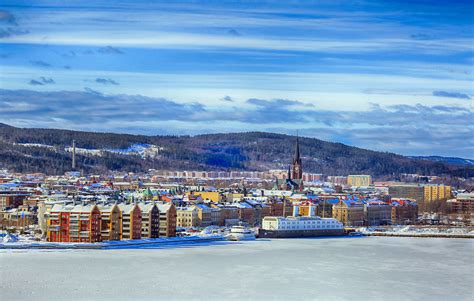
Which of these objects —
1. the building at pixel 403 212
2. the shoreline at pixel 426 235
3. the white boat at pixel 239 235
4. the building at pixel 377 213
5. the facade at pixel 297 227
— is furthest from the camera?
the building at pixel 403 212

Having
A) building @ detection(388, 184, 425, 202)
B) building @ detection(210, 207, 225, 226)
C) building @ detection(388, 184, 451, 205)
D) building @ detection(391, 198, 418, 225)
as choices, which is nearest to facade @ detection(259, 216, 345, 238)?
building @ detection(210, 207, 225, 226)

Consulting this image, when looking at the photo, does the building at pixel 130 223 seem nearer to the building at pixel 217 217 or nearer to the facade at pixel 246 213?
the building at pixel 217 217

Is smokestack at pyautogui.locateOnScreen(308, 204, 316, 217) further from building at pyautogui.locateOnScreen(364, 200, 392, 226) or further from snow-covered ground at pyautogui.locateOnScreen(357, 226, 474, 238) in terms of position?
snow-covered ground at pyautogui.locateOnScreen(357, 226, 474, 238)

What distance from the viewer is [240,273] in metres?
22.6

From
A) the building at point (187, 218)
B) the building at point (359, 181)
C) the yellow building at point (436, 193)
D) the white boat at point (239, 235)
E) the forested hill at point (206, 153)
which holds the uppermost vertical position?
the forested hill at point (206, 153)

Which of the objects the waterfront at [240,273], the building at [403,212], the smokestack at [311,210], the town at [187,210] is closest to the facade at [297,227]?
the town at [187,210]

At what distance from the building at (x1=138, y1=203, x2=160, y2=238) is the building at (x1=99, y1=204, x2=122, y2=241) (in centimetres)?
137

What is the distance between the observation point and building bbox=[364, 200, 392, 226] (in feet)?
160

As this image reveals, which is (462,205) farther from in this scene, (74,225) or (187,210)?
(74,225)

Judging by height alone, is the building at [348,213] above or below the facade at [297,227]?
above

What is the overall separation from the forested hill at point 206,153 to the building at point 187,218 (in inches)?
1995

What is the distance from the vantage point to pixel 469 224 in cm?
4838

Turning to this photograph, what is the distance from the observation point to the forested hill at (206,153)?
315ft

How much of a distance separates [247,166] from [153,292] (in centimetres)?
8418
